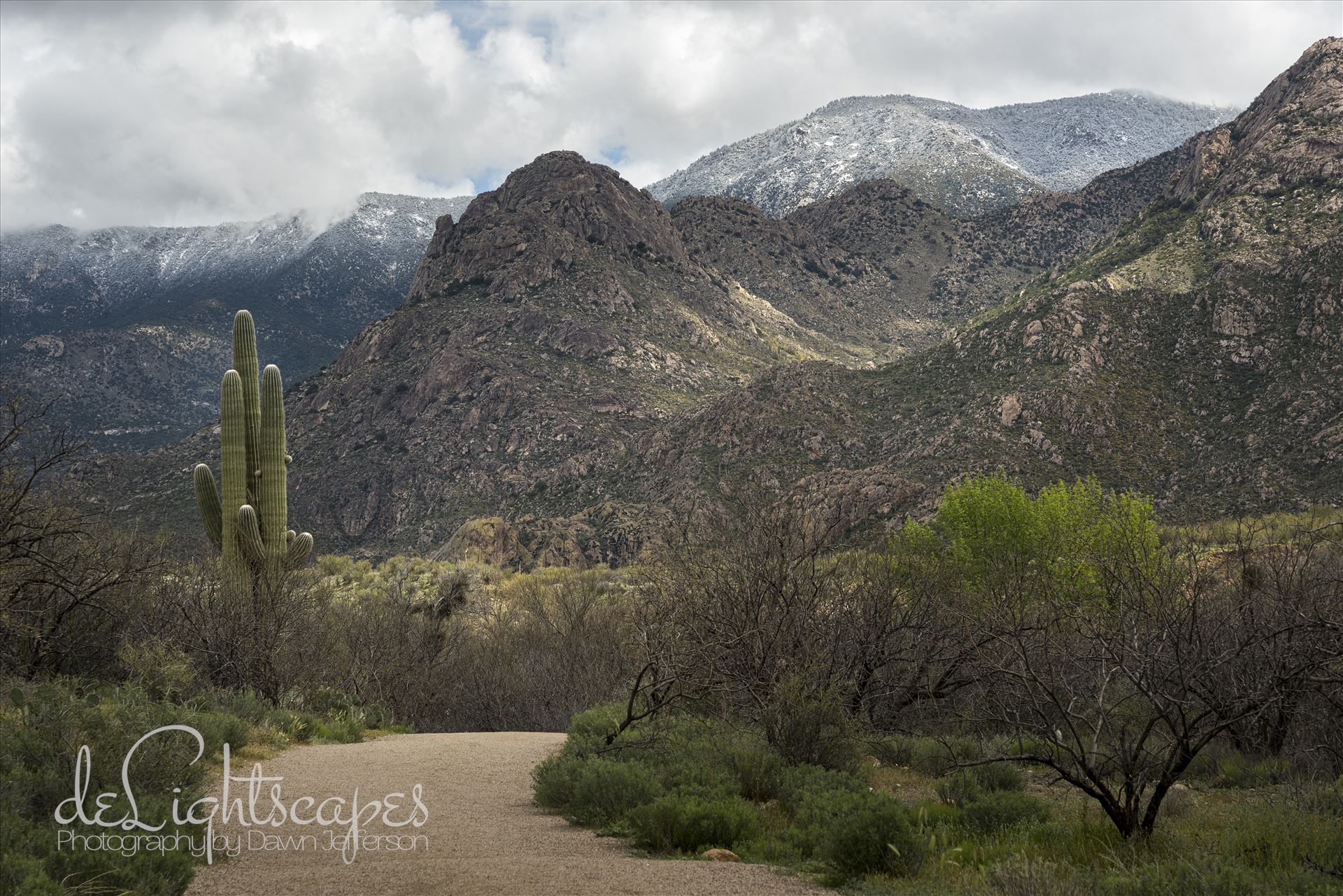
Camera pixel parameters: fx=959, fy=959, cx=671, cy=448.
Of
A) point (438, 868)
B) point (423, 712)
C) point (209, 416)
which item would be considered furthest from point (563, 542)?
point (209, 416)

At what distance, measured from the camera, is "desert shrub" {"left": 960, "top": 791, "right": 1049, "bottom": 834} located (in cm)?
998

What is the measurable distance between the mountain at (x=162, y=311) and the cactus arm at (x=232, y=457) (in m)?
74.8

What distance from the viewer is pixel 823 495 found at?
4966 cm

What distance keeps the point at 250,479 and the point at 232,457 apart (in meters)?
0.77

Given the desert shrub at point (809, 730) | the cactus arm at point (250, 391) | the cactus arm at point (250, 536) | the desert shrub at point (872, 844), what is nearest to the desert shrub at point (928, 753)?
the desert shrub at point (809, 730)

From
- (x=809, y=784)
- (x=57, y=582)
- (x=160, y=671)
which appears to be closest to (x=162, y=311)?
(x=57, y=582)

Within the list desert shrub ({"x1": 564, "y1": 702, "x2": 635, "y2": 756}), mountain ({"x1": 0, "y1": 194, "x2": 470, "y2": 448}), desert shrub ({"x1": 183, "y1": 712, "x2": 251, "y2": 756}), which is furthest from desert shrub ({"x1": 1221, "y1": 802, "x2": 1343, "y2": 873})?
mountain ({"x1": 0, "y1": 194, "x2": 470, "y2": 448})

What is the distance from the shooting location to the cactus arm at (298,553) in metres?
22.3

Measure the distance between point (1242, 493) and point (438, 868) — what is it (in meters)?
42.5

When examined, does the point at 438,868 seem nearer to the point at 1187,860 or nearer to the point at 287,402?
Answer: the point at 1187,860

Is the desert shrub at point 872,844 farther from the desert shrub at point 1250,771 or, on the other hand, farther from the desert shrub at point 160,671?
the desert shrub at point 160,671

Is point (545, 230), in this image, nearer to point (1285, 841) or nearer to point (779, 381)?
point (779, 381)

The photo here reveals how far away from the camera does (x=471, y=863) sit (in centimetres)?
782

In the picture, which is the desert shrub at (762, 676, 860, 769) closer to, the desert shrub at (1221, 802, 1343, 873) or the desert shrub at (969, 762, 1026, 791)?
the desert shrub at (969, 762, 1026, 791)
